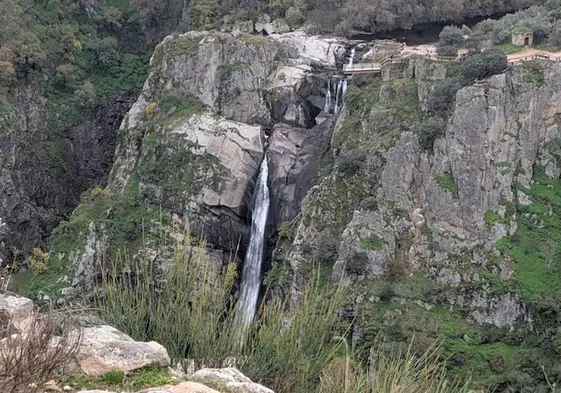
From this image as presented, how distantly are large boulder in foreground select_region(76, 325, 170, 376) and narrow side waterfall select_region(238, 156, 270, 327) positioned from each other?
24.4 meters

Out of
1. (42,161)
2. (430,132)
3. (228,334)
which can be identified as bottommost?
(228,334)

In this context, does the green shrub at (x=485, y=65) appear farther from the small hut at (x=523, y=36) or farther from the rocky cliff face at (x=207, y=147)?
the rocky cliff face at (x=207, y=147)

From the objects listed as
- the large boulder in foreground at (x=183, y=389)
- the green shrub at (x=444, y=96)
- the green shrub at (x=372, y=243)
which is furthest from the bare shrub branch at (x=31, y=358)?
the green shrub at (x=444, y=96)

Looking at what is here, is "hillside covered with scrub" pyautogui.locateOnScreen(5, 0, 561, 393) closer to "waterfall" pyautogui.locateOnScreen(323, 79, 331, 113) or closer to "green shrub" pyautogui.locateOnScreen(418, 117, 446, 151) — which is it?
"green shrub" pyautogui.locateOnScreen(418, 117, 446, 151)

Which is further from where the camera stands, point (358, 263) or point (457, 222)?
point (457, 222)

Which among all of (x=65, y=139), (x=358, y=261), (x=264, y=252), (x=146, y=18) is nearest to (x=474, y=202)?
(x=358, y=261)

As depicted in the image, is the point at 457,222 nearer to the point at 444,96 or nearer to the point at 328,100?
the point at 444,96

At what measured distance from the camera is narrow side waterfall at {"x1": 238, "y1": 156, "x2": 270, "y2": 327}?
36.9 meters

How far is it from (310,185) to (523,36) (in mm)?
14981

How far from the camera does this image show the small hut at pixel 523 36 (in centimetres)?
3888

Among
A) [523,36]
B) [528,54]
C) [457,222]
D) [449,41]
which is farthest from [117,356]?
[523,36]

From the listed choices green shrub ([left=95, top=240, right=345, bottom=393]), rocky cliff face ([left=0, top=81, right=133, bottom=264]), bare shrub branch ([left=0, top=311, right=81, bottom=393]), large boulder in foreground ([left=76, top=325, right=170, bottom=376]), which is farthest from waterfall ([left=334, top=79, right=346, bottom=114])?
bare shrub branch ([left=0, top=311, right=81, bottom=393])

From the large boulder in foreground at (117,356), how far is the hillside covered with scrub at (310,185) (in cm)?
427

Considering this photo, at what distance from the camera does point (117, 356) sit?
11.0 m
